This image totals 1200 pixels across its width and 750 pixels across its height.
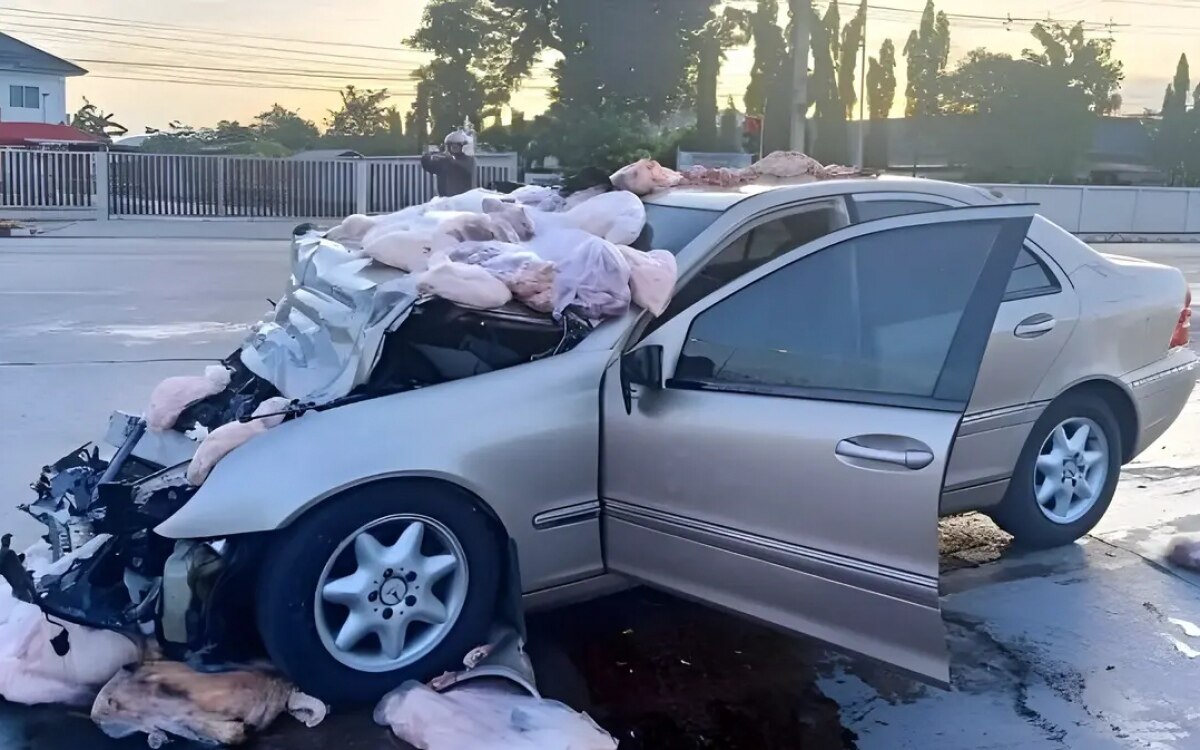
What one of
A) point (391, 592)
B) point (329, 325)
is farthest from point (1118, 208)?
point (391, 592)

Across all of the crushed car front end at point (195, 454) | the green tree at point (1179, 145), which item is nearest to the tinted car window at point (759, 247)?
→ the crushed car front end at point (195, 454)

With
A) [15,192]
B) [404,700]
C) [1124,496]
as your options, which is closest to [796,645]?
[404,700]

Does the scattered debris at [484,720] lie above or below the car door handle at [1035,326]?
below

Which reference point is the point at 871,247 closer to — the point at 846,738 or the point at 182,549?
the point at 846,738

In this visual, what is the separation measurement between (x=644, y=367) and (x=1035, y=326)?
2.05 meters

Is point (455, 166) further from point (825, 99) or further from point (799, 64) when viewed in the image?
point (825, 99)

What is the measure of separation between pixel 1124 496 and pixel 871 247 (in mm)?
3183

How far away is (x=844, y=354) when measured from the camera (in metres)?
3.92

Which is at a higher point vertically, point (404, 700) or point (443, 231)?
point (443, 231)

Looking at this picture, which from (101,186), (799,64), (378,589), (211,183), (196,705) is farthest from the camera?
(211,183)

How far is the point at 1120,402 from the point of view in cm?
562

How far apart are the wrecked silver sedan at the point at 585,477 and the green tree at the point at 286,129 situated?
41.8 m

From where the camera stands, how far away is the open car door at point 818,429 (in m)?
3.57

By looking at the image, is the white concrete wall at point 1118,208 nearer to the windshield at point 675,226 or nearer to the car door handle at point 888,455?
the windshield at point 675,226
